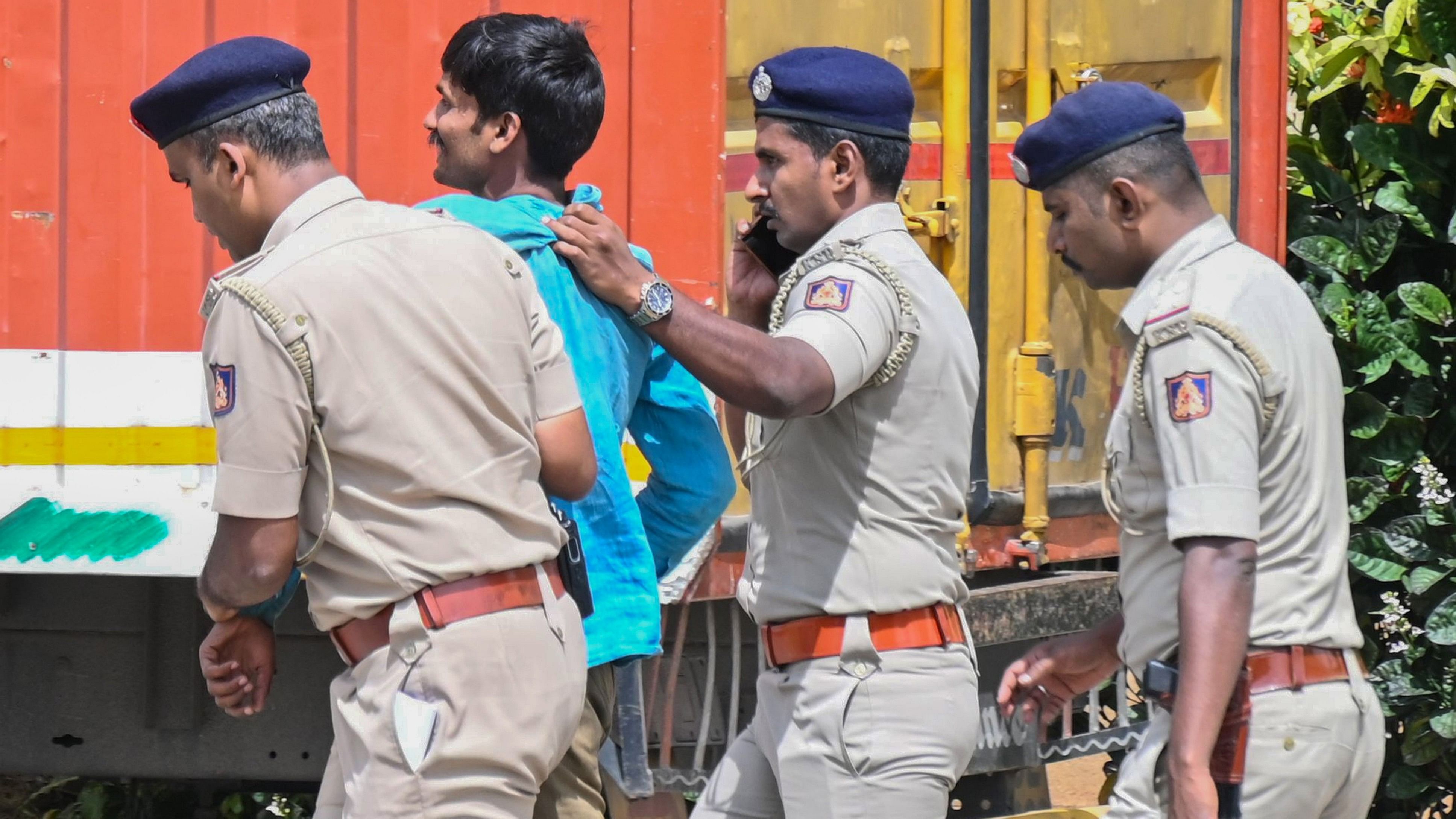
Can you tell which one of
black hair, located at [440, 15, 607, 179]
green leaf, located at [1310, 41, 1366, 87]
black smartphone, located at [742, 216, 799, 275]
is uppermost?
green leaf, located at [1310, 41, 1366, 87]

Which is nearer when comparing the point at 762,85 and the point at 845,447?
the point at 845,447

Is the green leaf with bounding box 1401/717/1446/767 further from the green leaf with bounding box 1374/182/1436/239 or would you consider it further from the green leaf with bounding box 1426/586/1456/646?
the green leaf with bounding box 1374/182/1436/239

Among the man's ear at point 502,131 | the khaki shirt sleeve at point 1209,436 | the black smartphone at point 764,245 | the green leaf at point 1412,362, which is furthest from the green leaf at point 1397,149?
the man's ear at point 502,131

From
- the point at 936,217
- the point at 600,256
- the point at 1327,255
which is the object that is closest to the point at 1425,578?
the point at 1327,255

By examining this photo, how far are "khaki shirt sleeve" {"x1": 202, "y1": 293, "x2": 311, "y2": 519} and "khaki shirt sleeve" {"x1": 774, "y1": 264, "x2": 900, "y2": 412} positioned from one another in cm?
68

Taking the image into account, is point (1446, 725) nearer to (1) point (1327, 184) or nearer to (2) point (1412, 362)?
(2) point (1412, 362)

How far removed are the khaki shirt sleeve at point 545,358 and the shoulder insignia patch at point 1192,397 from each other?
755 mm

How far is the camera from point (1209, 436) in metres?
2.19

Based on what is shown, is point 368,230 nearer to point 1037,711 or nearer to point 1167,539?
point 1167,539

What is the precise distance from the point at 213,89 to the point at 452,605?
2.26 ft

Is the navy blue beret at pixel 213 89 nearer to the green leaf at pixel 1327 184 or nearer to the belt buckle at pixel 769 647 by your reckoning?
the belt buckle at pixel 769 647

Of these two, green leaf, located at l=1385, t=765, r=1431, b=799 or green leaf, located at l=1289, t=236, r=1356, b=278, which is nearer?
green leaf, located at l=1385, t=765, r=1431, b=799

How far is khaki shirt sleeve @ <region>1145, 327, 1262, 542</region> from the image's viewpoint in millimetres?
2164

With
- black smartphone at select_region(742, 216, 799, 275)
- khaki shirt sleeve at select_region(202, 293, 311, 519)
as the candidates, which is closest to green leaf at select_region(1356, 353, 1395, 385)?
black smartphone at select_region(742, 216, 799, 275)
